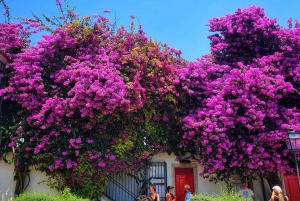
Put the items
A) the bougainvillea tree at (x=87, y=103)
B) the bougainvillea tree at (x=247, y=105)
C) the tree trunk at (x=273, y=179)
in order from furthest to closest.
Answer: the tree trunk at (x=273, y=179), the bougainvillea tree at (x=247, y=105), the bougainvillea tree at (x=87, y=103)

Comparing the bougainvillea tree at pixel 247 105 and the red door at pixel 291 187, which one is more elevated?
the bougainvillea tree at pixel 247 105

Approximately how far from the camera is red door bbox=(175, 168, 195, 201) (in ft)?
41.5

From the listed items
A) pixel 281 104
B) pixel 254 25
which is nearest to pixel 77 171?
pixel 281 104

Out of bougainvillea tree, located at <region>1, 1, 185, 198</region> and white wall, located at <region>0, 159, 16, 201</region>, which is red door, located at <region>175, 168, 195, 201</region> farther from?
white wall, located at <region>0, 159, 16, 201</region>

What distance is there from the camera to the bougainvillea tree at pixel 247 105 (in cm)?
1099

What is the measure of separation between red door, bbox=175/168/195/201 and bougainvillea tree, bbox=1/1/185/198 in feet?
5.36

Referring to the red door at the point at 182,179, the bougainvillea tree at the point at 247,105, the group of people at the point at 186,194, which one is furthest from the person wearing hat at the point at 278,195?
the red door at the point at 182,179

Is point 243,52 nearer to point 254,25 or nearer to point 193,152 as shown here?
point 254,25

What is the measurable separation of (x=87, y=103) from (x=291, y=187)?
851cm

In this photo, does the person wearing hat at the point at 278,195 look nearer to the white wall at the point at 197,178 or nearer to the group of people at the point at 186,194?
the group of people at the point at 186,194

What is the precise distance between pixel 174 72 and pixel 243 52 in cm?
314

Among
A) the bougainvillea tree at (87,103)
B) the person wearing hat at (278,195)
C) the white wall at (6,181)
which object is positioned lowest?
the person wearing hat at (278,195)

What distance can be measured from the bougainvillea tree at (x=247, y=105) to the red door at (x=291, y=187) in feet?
5.29

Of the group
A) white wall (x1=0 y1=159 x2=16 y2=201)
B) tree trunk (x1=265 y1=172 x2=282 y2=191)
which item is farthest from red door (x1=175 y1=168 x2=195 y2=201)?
white wall (x1=0 y1=159 x2=16 y2=201)
